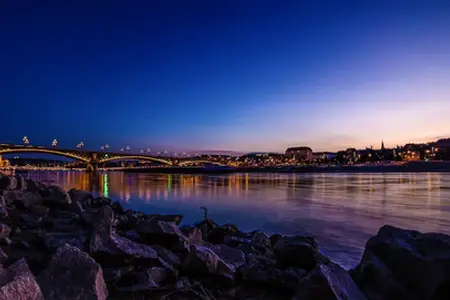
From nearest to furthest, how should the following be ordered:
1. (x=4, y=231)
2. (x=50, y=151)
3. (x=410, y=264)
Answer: (x=410, y=264) → (x=4, y=231) → (x=50, y=151)

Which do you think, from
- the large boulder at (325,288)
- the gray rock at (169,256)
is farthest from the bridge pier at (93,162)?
the large boulder at (325,288)

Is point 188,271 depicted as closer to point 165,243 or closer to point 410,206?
point 165,243

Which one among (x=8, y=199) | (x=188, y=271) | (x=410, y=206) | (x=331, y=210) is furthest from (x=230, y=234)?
(x=410, y=206)

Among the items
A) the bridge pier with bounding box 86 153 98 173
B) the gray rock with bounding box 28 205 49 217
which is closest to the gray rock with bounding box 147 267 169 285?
the gray rock with bounding box 28 205 49 217

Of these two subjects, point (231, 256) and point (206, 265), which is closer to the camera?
point (206, 265)

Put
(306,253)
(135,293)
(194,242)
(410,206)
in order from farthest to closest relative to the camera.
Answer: (410,206), (194,242), (306,253), (135,293)

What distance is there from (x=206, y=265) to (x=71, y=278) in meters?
2.83

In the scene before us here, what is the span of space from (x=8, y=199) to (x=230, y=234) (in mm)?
7260

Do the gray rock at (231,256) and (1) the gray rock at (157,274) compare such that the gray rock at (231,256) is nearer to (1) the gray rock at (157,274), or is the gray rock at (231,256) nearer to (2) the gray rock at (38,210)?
(1) the gray rock at (157,274)

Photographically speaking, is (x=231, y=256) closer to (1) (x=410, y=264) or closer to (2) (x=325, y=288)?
(1) (x=410, y=264)

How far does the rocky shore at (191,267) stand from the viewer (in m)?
3.96

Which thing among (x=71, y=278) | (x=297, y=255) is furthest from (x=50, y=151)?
(x=71, y=278)

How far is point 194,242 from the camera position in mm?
8211

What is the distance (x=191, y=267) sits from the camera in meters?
6.46
